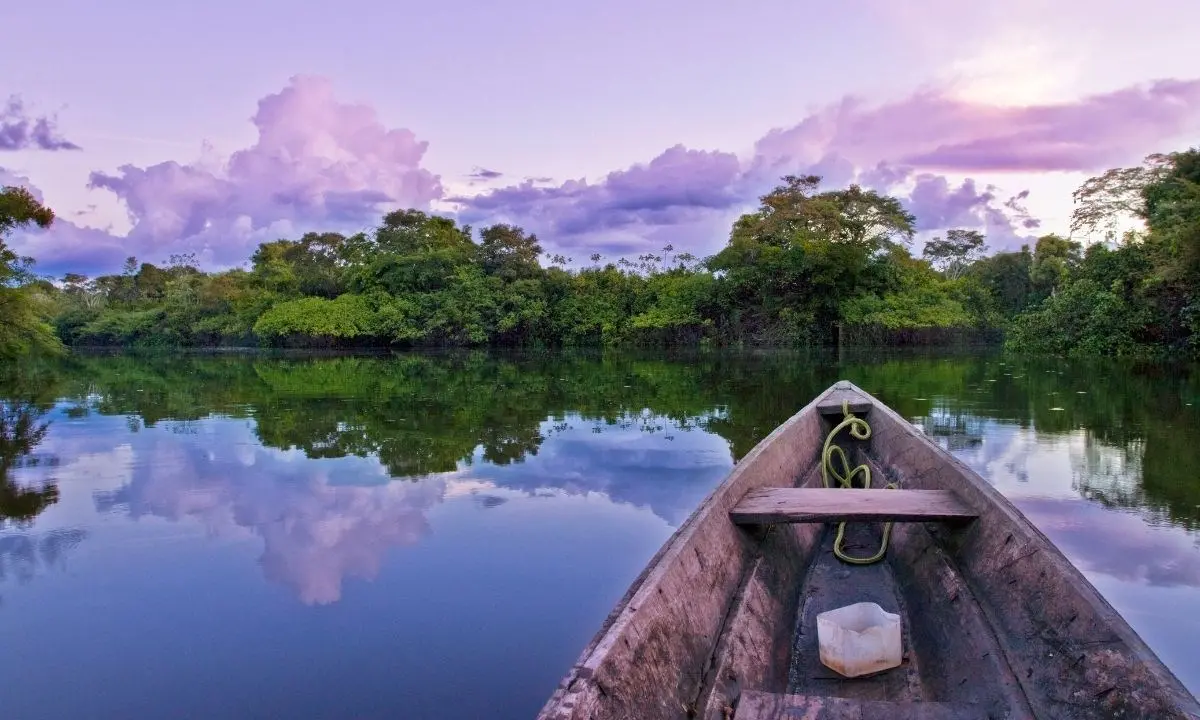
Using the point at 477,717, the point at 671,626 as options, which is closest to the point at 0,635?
the point at 477,717

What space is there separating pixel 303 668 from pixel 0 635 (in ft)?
4.24

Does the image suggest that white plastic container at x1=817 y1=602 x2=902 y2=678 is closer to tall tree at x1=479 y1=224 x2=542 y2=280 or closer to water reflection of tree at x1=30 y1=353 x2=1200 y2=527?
water reflection of tree at x1=30 y1=353 x2=1200 y2=527

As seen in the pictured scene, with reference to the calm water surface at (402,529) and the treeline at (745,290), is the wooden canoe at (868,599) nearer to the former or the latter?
the calm water surface at (402,529)

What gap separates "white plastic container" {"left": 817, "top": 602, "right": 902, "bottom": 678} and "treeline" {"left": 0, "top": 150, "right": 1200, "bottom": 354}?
1791cm

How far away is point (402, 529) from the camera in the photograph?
4113mm

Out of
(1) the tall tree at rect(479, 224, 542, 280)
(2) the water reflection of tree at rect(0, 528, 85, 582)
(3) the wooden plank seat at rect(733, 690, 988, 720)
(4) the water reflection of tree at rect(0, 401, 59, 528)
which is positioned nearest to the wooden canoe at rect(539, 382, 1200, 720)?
(3) the wooden plank seat at rect(733, 690, 988, 720)

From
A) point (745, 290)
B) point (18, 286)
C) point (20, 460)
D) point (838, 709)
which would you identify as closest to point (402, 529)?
point (838, 709)

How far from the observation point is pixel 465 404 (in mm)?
9820

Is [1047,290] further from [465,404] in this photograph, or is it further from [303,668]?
[303,668]

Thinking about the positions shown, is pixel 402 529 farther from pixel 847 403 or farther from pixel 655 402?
pixel 655 402

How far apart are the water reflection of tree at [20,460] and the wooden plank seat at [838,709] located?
4570 mm

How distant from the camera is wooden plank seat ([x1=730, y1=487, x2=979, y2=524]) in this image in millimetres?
2490

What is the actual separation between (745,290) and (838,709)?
979 inches

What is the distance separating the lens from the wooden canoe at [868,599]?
1.49 meters
